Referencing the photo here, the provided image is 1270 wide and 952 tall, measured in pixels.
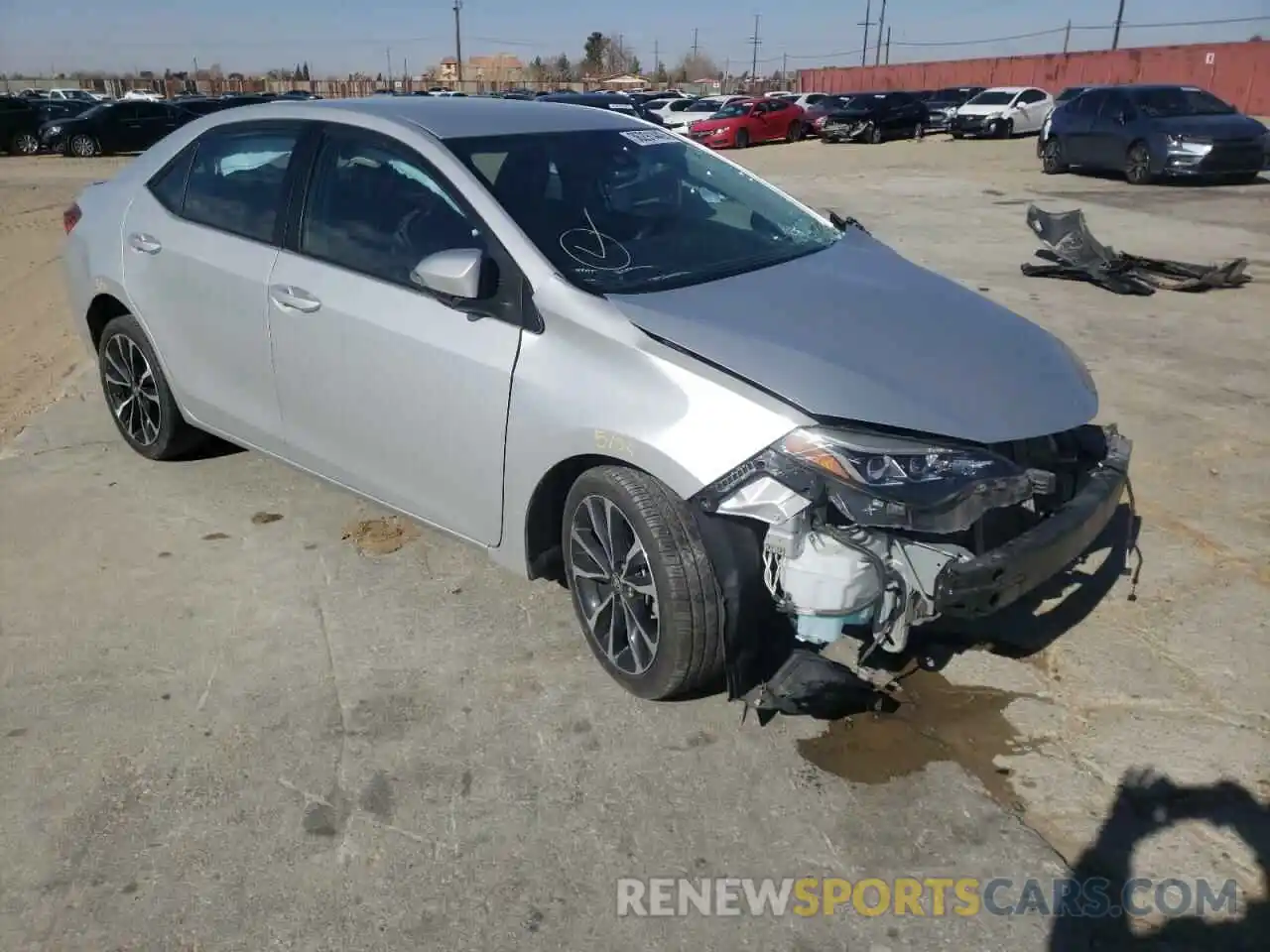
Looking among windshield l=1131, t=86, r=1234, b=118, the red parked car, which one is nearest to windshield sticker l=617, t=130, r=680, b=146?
windshield l=1131, t=86, r=1234, b=118

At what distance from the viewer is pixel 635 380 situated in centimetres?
292

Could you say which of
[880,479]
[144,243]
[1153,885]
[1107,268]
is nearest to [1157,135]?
[1107,268]

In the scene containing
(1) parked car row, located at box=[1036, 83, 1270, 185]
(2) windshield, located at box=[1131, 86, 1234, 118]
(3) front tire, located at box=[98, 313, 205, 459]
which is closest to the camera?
(3) front tire, located at box=[98, 313, 205, 459]

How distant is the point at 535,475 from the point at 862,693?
1185 mm

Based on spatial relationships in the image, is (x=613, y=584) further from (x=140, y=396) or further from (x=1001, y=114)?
(x=1001, y=114)

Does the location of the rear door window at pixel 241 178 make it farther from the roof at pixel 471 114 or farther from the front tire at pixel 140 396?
the front tire at pixel 140 396

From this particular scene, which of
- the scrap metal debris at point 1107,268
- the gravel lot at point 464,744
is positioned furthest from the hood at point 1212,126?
the gravel lot at point 464,744


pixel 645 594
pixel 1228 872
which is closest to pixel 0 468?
pixel 645 594

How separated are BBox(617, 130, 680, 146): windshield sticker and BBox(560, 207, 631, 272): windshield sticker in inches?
30.1

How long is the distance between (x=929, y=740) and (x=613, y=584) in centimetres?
105

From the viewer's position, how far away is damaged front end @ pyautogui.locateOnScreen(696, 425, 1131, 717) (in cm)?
270

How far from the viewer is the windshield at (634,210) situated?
337 centimetres

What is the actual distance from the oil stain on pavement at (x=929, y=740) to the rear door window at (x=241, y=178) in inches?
111

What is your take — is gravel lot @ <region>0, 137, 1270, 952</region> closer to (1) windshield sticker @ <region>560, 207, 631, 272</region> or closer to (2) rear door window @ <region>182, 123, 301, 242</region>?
(1) windshield sticker @ <region>560, 207, 631, 272</region>
